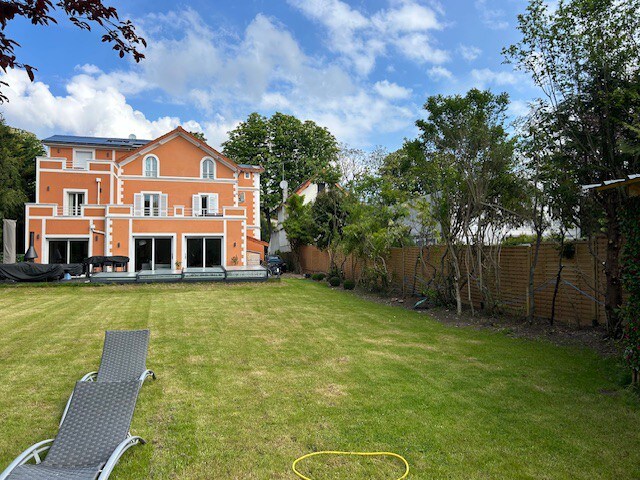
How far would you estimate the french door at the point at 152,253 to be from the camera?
27.4m

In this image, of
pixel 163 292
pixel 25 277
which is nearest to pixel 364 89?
pixel 163 292

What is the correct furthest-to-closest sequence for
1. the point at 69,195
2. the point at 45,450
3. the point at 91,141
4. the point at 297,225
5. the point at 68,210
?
the point at 91,141 < the point at 297,225 < the point at 69,195 < the point at 68,210 < the point at 45,450

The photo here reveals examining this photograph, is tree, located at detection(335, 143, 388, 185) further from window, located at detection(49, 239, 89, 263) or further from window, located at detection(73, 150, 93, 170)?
window, located at detection(73, 150, 93, 170)

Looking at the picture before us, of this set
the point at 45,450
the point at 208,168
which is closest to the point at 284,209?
the point at 208,168

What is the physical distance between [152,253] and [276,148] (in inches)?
1084

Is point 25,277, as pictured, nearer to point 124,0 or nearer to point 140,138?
point 124,0

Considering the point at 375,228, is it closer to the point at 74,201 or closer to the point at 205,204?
the point at 205,204

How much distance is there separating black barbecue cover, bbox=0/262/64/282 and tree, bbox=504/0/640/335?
20694mm

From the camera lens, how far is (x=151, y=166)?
1155 inches

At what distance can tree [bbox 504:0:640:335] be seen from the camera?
8070 mm

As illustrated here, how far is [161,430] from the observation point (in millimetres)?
4637

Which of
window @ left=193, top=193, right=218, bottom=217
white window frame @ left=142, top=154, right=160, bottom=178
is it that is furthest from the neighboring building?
white window frame @ left=142, top=154, right=160, bottom=178

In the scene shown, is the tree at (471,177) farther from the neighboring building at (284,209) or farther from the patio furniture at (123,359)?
the neighboring building at (284,209)

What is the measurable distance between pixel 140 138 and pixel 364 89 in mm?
28019
